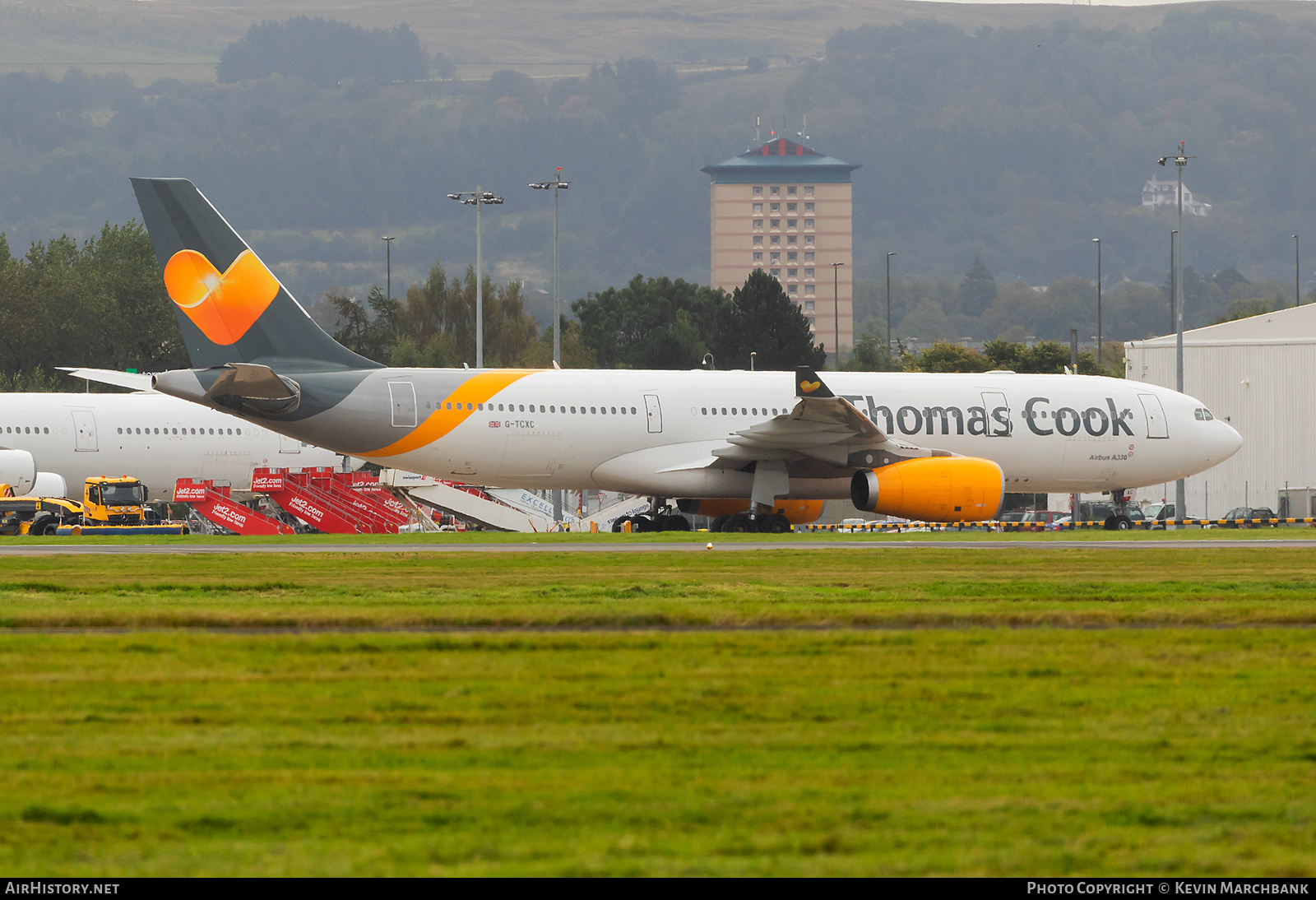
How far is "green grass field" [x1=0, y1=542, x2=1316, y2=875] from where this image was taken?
6.58 meters

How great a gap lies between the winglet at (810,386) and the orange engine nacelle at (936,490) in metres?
1.86

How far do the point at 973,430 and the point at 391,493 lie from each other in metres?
16.7

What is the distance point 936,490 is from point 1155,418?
8465mm

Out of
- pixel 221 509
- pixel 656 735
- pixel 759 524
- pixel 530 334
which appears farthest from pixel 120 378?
pixel 530 334

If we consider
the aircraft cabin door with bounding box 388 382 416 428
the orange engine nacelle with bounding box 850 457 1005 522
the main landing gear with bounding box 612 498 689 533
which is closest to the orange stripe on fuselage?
the aircraft cabin door with bounding box 388 382 416 428

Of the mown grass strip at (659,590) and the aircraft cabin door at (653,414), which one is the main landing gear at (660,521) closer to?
the aircraft cabin door at (653,414)

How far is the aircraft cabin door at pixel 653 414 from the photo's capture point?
32500mm

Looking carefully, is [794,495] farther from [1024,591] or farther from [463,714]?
[463,714]

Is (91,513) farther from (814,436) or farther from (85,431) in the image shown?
(814,436)

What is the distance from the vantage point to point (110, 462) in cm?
4172

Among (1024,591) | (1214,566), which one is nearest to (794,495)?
(1214,566)

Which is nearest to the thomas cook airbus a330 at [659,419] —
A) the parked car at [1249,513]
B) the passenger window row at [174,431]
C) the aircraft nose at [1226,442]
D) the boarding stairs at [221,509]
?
the aircraft nose at [1226,442]

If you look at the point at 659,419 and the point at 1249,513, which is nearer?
the point at 659,419

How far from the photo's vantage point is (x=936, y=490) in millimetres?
30453
